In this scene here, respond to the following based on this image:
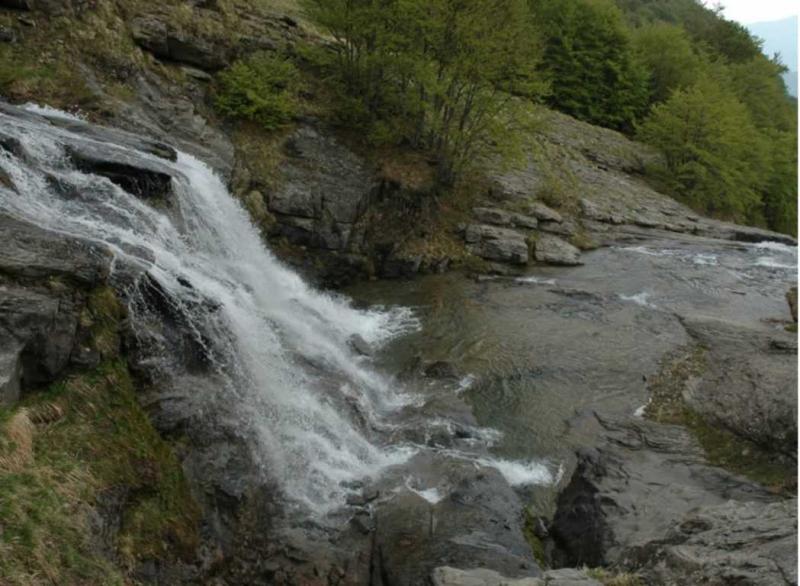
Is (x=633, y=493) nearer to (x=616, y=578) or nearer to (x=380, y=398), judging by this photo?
(x=616, y=578)

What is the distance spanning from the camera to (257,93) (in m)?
18.4

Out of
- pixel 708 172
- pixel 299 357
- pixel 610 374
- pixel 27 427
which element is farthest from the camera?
pixel 708 172

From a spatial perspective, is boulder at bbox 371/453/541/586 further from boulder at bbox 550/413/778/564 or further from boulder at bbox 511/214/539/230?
boulder at bbox 511/214/539/230

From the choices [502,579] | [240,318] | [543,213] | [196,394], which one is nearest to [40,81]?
[240,318]

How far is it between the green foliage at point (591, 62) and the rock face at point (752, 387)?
1061 inches

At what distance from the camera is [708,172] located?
30.9 m

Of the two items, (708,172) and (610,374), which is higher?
(708,172)

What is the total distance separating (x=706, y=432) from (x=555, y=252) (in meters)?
10.3

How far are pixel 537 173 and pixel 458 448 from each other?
16900 mm

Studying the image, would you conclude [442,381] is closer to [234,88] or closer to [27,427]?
[27,427]

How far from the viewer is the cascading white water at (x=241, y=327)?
349 inches

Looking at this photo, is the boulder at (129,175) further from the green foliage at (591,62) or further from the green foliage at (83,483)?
the green foliage at (591,62)

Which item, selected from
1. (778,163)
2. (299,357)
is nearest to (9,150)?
(299,357)

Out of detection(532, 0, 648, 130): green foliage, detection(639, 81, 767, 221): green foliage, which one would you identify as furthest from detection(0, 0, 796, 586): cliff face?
detection(532, 0, 648, 130): green foliage
